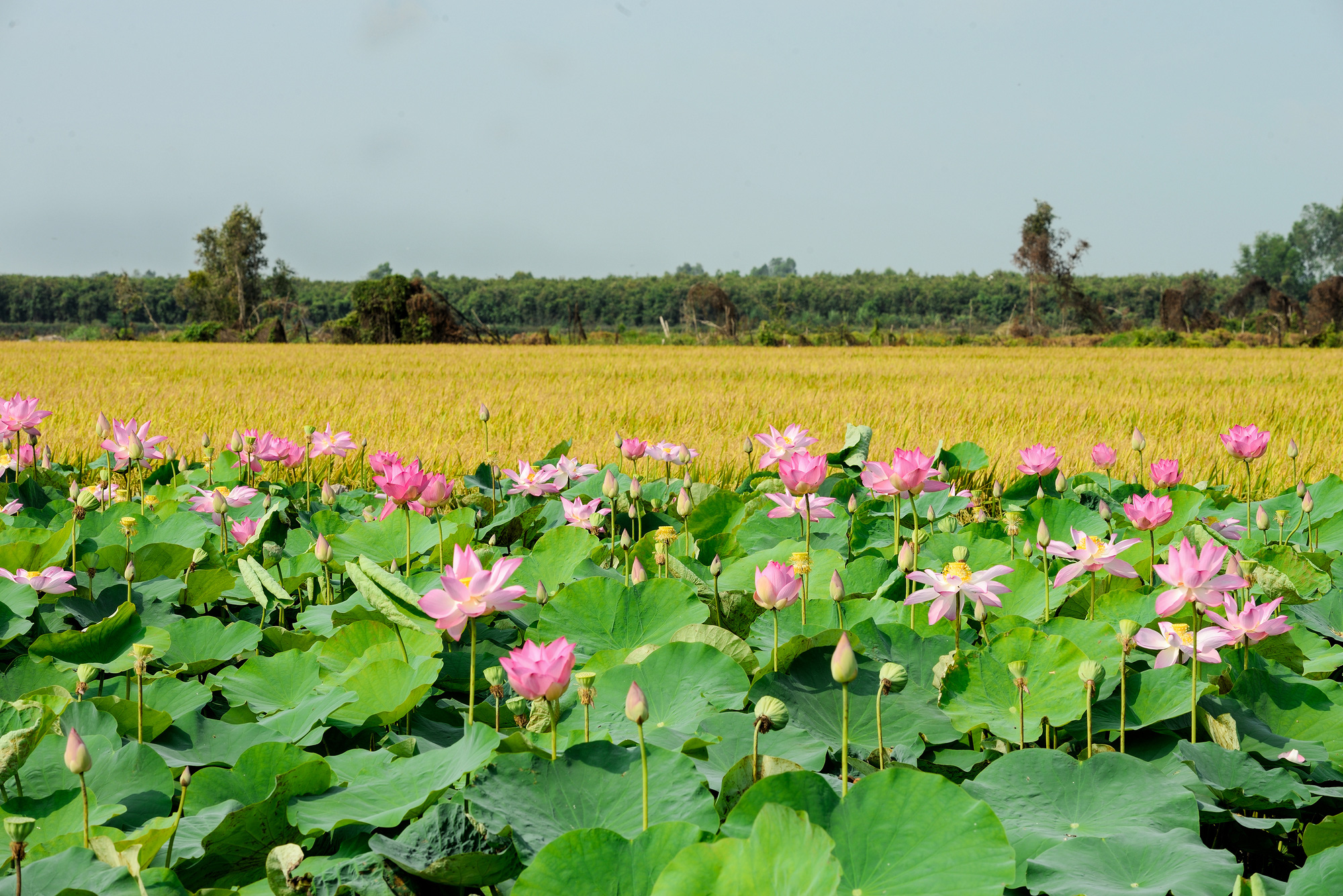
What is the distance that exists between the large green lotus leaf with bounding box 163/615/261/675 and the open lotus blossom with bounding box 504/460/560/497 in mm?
773

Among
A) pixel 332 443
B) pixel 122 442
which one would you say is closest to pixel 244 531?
pixel 122 442

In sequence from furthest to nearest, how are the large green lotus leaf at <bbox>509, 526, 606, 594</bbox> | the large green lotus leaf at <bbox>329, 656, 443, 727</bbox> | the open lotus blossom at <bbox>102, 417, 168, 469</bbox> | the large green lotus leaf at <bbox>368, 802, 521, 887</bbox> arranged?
the open lotus blossom at <bbox>102, 417, 168, 469</bbox>
the large green lotus leaf at <bbox>509, 526, 606, 594</bbox>
the large green lotus leaf at <bbox>329, 656, 443, 727</bbox>
the large green lotus leaf at <bbox>368, 802, 521, 887</bbox>

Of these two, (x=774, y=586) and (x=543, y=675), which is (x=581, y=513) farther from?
(x=543, y=675)

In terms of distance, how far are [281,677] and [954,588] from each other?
0.81m

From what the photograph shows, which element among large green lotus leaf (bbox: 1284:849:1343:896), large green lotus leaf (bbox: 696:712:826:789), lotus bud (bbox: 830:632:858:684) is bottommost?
large green lotus leaf (bbox: 696:712:826:789)

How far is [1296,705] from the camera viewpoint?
943mm

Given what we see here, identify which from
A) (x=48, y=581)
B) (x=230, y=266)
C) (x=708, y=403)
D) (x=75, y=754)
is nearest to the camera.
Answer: (x=75, y=754)

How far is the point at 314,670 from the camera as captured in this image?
103cm

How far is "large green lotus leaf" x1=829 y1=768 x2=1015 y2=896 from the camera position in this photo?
0.59 m

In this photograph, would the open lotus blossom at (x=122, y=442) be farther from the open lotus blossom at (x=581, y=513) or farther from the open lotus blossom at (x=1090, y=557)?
the open lotus blossom at (x=1090, y=557)

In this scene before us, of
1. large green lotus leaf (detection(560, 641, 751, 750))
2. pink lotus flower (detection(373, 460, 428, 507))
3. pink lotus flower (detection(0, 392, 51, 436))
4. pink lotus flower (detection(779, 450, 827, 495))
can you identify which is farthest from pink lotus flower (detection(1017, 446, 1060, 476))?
pink lotus flower (detection(0, 392, 51, 436))

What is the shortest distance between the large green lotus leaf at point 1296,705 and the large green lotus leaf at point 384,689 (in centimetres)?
90

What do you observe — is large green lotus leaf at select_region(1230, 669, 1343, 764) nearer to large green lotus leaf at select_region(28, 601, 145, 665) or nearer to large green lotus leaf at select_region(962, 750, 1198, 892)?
large green lotus leaf at select_region(962, 750, 1198, 892)

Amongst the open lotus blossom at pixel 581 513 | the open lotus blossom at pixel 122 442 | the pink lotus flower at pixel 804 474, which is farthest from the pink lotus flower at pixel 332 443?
the pink lotus flower at pixel 804 474
